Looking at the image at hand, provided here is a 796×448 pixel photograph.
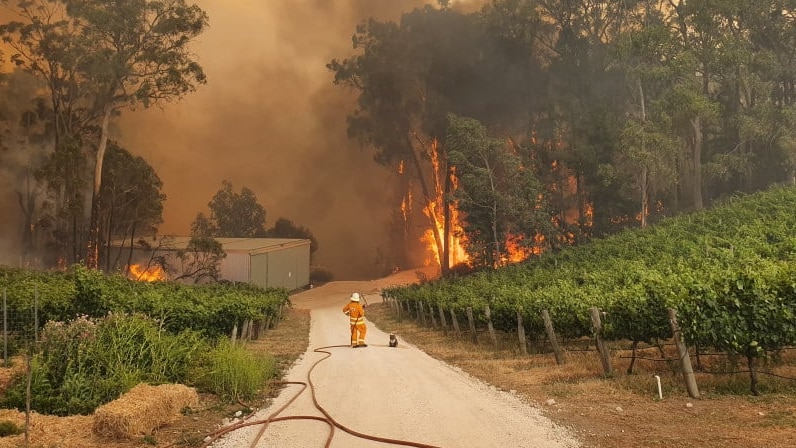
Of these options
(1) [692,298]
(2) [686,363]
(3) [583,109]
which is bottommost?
(2) [686,363]

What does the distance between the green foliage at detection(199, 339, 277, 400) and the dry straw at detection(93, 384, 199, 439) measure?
1.08 meters

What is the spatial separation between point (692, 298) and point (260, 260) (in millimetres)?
49447

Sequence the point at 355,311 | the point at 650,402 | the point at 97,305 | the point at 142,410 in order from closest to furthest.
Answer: the point at 142,410 → the point at 650,402 → the point at 97,305 → the point at 355,311

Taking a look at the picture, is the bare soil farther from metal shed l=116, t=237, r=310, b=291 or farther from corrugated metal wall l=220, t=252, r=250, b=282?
metal shed l=116, t=237, r=310, b=291

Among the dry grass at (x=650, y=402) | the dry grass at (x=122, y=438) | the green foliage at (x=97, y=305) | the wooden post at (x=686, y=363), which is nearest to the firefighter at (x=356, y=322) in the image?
the green foliage at (x=97, y=305)

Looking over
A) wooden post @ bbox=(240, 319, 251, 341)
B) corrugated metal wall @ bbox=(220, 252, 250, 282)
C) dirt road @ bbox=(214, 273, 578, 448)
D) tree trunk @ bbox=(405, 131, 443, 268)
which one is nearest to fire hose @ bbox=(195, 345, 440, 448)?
dirt road @ bbox=(214, 273, 578, 448)

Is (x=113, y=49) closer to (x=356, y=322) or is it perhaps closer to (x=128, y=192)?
(x=128, y=192)

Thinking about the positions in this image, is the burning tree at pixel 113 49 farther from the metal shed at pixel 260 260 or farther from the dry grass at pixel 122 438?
the dry grass at pixel 122 438

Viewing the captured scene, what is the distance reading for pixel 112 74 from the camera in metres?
49.6

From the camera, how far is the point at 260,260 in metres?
56.3

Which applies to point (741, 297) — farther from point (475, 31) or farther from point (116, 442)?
point (475, 31)

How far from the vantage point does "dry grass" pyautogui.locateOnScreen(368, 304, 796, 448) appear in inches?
321

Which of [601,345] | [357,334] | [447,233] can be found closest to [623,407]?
[601,345]

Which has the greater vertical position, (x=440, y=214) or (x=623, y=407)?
(x=440, y=214)
